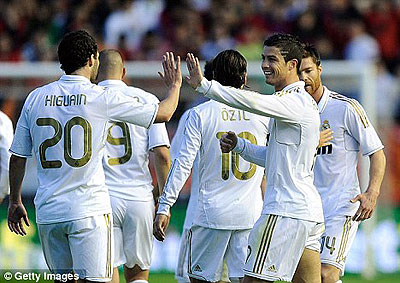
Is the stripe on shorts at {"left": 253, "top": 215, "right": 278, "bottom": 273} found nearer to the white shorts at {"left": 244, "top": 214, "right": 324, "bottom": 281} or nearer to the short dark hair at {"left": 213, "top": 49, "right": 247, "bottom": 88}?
the white shorts at {"left": 244, "top": 214, "right": 324, "bottom": 281}

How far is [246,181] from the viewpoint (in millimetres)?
8977

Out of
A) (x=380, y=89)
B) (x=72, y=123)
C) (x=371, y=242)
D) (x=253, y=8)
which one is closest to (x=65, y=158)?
(x=72, y=123)

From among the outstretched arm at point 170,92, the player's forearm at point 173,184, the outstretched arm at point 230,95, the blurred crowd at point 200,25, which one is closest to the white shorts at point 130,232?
the player's forearm at point 173,184

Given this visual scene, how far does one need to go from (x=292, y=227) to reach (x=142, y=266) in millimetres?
2383

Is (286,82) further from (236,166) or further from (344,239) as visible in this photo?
(344,239)

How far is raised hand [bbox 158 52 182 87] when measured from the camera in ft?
24.4

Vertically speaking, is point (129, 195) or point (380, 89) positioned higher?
point (380, 89)

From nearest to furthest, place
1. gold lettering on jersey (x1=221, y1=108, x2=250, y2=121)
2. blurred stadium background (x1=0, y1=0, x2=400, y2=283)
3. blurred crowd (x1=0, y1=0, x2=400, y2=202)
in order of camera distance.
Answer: gold lettering on jersey (x1=221, y1=108, x2=250, y2=121)
blurred stadium background (x1=0, y1=0, x2=400, y2=283)
blurred crowd (x1=0, y1=0, x2=400, y2=202)

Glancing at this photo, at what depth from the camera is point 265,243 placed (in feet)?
24.7

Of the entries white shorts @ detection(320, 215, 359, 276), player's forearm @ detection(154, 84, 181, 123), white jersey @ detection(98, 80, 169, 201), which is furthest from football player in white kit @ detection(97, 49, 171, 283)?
player's forearm @ detection(154, 84, 181, 123)

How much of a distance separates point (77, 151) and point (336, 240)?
2.56 m

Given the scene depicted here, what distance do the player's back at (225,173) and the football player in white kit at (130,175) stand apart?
0.62 m

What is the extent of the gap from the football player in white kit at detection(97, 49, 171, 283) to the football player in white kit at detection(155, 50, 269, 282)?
0.60 meters

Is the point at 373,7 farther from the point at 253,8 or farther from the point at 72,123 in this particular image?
the point at 72,123
